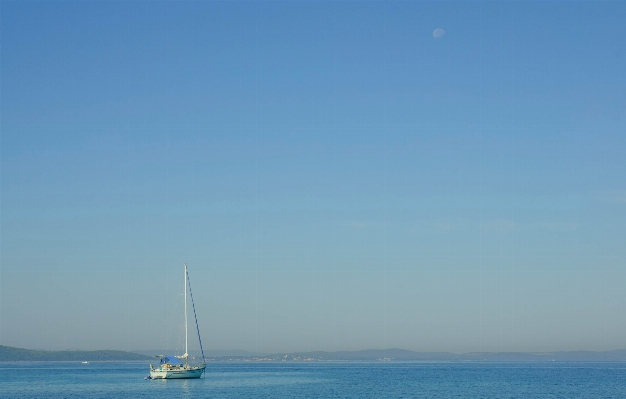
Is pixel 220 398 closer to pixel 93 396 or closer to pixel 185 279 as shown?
pixel 93 396

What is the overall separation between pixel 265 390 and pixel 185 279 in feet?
101

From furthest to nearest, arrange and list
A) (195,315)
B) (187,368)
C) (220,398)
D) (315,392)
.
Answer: (195,315), (187,368), (315,392), (220,398)

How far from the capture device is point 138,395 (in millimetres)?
85562

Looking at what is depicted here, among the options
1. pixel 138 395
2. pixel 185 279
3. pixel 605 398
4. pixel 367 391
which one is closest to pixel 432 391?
pixel 367 391

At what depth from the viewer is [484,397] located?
84.5 metres

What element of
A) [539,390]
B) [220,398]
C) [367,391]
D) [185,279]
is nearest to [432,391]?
[367,391]

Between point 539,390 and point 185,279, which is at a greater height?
point 185,279

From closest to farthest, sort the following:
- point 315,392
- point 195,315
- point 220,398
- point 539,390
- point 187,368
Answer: point 220,398 → point 315,392 → point 539,390 → point 187,368 → point 195,315

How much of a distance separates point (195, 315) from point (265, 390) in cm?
2809

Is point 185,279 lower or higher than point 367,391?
higher

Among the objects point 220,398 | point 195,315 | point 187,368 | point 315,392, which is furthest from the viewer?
point 195,315

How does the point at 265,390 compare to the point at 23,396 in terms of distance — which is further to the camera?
the point at 265,390

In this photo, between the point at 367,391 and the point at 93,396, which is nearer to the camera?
the point at 93,396

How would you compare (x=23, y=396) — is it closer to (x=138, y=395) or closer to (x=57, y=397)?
(x=57, y=397)
